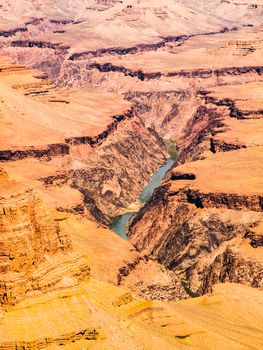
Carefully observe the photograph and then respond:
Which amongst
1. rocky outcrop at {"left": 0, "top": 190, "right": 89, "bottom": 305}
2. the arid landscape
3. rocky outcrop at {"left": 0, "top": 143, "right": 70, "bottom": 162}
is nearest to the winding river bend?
the arid landscape

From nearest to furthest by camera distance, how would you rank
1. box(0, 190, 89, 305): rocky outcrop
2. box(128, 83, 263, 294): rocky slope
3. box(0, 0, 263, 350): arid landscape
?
1. box(0, 190, 89, 305): rocky outcrop
2. box(0, 0, 263, 350): arid landscape
3. box(128, 83, 263, 294): rocky slope

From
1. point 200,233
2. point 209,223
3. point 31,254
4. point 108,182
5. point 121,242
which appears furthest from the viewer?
point 108,182

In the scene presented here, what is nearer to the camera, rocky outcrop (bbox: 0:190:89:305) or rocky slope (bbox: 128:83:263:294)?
rocky outcrop (bbox: 0:190:89:305)

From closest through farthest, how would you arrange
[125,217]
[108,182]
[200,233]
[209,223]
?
[200,233]
[209,223]
[125,217]
[108,182]

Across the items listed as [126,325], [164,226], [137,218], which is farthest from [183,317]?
[137,218]

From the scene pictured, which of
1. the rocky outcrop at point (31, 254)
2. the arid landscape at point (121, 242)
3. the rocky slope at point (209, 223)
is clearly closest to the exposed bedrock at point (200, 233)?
the rocky slope at point (209, 223)

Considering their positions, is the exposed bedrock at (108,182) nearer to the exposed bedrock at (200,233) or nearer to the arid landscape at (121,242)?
the arid landscape at (121,242)

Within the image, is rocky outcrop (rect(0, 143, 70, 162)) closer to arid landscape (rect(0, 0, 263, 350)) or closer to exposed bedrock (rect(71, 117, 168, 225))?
arid landscape (rect(0, 0, 263, 350))

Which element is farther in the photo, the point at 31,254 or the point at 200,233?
the point at 200,233

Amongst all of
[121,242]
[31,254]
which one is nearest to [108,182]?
[121,242]

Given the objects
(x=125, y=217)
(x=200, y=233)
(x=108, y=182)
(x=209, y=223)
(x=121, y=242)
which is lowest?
(x=125, y=217)

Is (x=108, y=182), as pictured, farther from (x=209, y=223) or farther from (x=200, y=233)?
(x=200, y=233)
